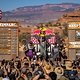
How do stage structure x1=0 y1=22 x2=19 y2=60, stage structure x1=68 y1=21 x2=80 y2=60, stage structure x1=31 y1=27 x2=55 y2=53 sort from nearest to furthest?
stage structure x1=68 y1=21 x2=80 y2=60, stage structure x1=0 y1=22 x2=19 y2=60, stage structure x1=31 y1=27 x2=55 y2=53

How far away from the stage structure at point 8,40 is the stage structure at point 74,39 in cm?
283

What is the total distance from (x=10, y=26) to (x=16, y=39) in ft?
2.47

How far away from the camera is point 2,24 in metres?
22.5

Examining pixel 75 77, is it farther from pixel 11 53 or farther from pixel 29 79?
pixel 11 53

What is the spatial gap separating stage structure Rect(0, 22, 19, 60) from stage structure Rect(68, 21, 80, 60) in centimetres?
283

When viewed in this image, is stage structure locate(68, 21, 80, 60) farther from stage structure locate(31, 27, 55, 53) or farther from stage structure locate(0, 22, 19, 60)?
stage structure locate(0, 22, 19, 60)

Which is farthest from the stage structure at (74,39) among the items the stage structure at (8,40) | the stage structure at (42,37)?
the stage structure at (8,40)

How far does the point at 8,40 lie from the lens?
22719 millimetres

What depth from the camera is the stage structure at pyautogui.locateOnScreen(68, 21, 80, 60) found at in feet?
70.8

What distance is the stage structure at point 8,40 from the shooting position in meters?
22.5

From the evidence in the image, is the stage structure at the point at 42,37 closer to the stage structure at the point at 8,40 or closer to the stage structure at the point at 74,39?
the stage structure at the point at 8,40

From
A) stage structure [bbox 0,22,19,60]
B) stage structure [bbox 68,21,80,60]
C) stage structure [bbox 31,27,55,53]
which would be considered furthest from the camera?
stage structure [bbox 31,27,55,53]

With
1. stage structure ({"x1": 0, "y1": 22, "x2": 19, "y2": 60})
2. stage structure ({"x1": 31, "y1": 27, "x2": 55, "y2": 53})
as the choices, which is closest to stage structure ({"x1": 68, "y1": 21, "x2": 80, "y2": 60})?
stage structure ({"x1": 31, "y1": 27, "x2": 55, "y2": 53})

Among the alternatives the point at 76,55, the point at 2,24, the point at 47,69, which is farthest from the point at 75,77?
the point at 2,24
